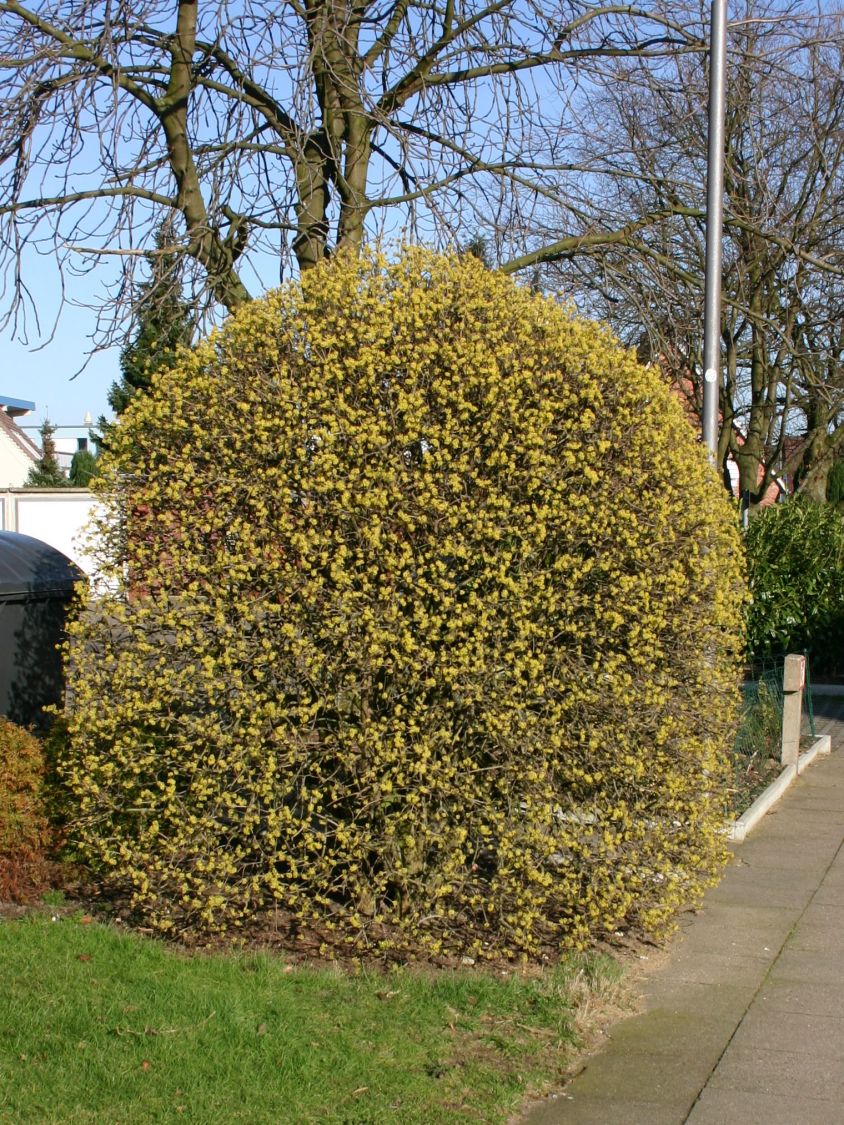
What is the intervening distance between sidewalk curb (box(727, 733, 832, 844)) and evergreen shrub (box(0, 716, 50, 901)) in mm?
3583

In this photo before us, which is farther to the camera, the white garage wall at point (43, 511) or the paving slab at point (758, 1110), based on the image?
the white garage wall at point (43, 511)

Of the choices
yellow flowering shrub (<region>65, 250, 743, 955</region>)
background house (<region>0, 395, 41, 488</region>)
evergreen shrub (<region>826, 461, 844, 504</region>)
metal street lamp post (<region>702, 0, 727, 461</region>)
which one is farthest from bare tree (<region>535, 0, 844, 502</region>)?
background house (<region>0, 395, 41, 488</region>)

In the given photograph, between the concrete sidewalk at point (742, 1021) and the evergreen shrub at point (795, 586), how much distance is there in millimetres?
8905

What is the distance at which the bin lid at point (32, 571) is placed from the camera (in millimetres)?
7949

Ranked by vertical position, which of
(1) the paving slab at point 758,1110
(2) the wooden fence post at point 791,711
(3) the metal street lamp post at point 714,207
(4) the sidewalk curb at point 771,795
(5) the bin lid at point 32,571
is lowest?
(1) the paving slab at point 758,1110

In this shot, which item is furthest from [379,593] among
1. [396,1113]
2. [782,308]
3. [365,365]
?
[782,308]

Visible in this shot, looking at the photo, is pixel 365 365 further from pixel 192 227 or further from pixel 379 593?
pixel 192 227

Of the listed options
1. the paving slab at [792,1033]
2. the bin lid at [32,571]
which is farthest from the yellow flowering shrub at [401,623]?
the bin lid at [32,571]

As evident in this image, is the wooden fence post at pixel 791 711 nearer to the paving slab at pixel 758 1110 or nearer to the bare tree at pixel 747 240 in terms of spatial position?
the bare tree at pixel 747 240

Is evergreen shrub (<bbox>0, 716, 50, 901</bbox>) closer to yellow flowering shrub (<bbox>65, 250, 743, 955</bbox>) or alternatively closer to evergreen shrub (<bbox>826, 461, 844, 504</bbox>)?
yellow flowering shrub (<bbox>65, 250, 743, 955</bbox>)

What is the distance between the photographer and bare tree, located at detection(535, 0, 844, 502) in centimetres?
902

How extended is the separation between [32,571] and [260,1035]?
4424 mm

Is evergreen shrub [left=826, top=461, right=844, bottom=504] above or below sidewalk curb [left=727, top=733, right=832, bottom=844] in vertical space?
above

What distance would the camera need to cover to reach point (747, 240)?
14.6m
